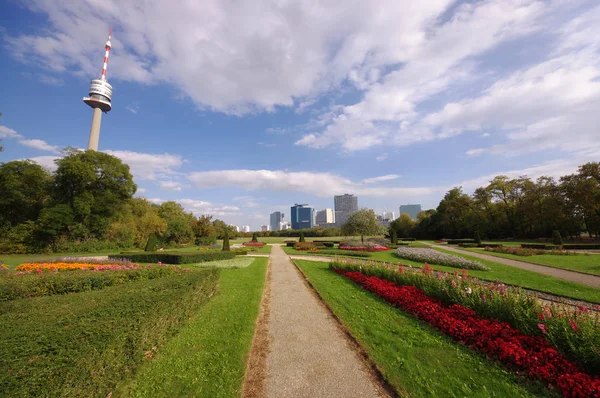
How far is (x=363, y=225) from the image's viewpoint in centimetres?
3092

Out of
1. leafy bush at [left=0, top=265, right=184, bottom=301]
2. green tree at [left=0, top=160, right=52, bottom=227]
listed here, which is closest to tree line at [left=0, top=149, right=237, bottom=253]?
green tree at [left=0, top=160, right=52, bottom=227]

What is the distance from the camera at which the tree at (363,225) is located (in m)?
30.8

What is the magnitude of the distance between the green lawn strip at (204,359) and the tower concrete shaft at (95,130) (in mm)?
60943

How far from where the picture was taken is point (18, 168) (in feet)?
97.2

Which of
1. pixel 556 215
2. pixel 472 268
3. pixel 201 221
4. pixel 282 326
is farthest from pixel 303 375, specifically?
pixel 556 215

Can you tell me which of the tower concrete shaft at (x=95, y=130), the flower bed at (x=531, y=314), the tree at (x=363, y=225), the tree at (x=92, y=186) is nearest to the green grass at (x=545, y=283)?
the flower bed at (x=531, y=314)

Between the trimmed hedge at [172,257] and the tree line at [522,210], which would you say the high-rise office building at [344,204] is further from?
the trimmed hedge at [172,257]

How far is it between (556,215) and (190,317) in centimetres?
4660

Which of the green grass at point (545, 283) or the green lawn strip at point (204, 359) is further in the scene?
the green grass at point (545, 283)

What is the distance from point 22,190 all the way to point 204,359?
40521 mm

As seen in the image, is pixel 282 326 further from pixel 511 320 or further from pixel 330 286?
pixel 511 320

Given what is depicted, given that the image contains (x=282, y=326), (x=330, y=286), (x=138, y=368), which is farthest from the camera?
(x=330, y=286)

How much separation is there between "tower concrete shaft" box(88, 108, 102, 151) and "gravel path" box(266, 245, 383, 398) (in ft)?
204

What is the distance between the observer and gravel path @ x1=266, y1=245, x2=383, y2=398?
12.4ft
